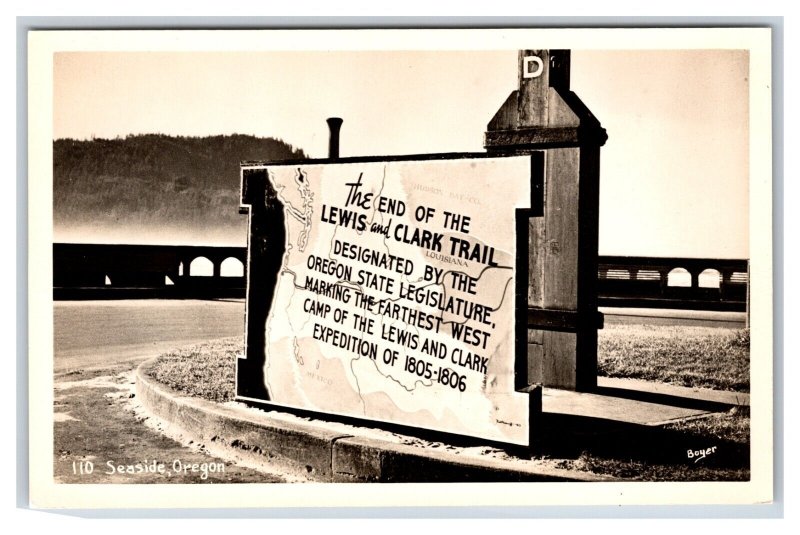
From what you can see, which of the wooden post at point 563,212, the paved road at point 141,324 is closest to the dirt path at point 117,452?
the paved road at point 141,324

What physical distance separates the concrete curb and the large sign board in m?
0.17

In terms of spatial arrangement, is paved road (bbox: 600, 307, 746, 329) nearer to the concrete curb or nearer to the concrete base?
the concrete base

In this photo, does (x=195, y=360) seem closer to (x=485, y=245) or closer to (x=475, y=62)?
(x=485, y=245)

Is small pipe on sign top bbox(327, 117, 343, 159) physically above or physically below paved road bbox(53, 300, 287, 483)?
above

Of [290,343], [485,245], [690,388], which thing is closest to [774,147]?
[690,388]

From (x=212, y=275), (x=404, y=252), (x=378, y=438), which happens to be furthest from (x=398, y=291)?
(x=212, y=275)

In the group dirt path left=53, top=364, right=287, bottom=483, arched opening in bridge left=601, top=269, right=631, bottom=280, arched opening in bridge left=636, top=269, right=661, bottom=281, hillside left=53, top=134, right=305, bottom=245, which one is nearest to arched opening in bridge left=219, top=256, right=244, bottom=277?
hillside left=53, top=134, right=305, bottom=245

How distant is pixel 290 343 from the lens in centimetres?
493

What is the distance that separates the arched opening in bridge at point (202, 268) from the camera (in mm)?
5711

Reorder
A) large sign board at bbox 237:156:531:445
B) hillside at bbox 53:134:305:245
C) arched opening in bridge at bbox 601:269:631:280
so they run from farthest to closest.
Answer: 1. arched opening in bridge at bbox 601:269:631:280
2. hillside at bbox 53:134:305:245
3. large sign board at bbox 237:156:531:445

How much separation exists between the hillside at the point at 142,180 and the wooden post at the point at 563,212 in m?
1.58

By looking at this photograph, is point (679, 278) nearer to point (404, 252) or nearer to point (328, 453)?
point (404, 252)

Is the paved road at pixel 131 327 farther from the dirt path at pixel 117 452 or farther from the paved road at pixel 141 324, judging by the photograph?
the dirt path at pixel 117 452

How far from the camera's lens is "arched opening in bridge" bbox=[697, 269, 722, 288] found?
5.16 m
